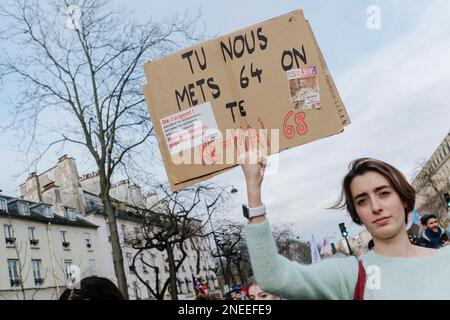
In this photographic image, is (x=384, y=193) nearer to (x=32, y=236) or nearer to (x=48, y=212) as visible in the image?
(x=32, y=236)

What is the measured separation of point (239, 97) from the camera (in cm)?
219

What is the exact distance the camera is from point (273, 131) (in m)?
2.12

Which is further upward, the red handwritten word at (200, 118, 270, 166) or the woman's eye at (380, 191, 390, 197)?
the red handwritten word at (200, 118, 270, 166)

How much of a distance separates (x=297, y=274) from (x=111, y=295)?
0.68 metres

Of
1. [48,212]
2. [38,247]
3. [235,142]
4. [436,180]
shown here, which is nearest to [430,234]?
[235,142]

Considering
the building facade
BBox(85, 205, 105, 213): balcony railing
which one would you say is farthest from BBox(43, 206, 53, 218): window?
BBox(85, 205, 105, 213): balcony railing

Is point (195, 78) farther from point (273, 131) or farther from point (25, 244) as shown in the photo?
point (25, 244)

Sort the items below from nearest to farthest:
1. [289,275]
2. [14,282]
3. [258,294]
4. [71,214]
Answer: [289,275] → [258,294] → [14,282] → [71,214]

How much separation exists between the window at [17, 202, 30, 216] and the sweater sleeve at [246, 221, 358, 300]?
37672 millimetres

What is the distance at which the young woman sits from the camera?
1.47 m

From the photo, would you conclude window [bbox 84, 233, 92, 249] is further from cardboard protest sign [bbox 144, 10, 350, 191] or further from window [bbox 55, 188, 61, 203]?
cardboard protest sign [bbox 144, 10, 350, 191]

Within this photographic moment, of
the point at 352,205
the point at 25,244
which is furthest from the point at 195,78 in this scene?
the point at 25,244

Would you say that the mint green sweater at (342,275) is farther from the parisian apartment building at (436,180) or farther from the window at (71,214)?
the parisian apartment building at (436,180)

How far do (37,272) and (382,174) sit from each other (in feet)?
119
